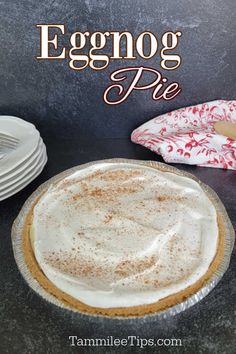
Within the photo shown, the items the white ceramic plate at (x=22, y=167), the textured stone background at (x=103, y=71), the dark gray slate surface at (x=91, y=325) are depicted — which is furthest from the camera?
the textured stone background at (x=103, y=71)

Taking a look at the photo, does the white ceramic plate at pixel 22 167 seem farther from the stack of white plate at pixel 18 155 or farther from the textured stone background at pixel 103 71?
the textured stone background at pixel 103 71

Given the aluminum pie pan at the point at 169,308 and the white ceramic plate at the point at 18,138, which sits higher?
the white ceramic plate at the point at 18,138

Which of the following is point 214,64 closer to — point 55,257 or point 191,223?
point 191,223

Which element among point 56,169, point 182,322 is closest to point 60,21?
point 56,169

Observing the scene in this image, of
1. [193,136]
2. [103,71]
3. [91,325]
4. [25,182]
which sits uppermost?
[103,71]

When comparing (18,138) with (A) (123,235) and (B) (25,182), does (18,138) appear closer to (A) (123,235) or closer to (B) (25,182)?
(B) (25,182)

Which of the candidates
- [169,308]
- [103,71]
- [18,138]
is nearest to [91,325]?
[169,308]

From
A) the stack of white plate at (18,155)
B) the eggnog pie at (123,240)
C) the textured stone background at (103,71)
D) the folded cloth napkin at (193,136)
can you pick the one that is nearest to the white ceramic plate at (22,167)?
the stack of white plate at (18,155)
